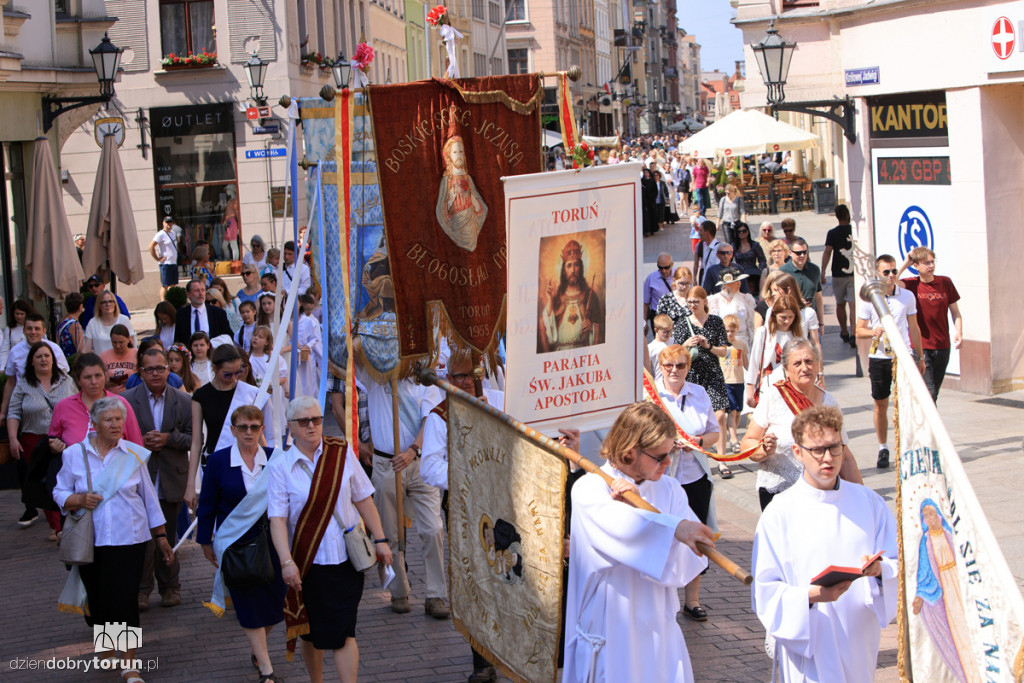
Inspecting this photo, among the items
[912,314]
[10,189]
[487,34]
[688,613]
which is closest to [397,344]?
[688,613]

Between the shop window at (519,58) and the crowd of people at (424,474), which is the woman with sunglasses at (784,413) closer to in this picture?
the crowd of people at (424,474)

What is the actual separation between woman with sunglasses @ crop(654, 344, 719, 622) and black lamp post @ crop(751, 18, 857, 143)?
8042 millimetres

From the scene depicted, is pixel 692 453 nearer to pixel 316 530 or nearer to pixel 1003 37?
pixel 316 530

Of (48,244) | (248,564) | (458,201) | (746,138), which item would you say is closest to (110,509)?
(248,564)

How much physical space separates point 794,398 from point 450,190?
2.27m

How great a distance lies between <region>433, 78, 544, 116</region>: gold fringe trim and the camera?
710 cm

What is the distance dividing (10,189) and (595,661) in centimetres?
1446

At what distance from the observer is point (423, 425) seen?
7.67m

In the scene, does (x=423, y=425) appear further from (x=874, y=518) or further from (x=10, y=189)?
(x=10, y=189)

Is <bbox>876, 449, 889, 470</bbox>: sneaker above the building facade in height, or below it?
below

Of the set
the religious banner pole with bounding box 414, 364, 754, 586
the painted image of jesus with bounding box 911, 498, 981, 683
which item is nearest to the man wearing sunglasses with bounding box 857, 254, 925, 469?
the religious banner pole with bounding box 414, 364, 754, 586

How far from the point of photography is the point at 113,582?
23.0 ft

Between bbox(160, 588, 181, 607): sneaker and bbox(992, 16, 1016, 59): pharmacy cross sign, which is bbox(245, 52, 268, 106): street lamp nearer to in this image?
bbox(992, 16, 1016, 59): pharmacy cross sign

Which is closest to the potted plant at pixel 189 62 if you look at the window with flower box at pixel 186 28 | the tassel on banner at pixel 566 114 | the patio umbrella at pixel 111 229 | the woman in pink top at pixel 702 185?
the window with flower box at pixel 186 28
